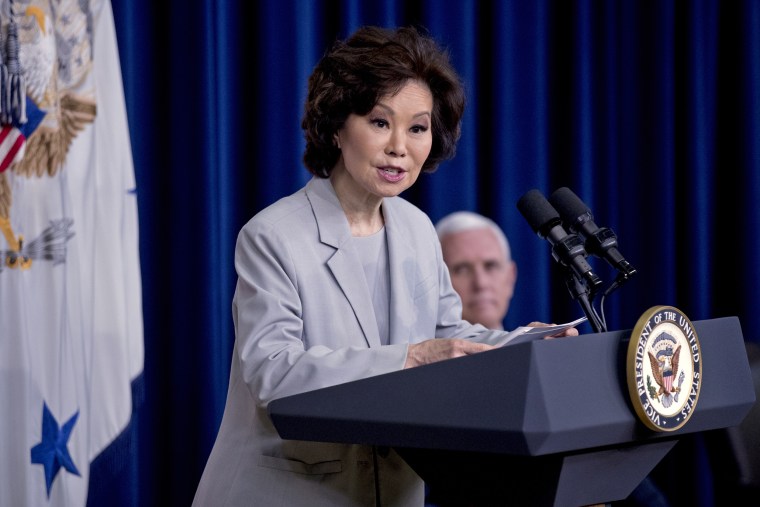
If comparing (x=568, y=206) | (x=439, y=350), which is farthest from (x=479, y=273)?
(x=439, y=350)

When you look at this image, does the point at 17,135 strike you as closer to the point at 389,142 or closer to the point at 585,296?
the point at 389,142

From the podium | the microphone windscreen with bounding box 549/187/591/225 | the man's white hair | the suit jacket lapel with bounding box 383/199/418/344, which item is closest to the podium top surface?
the podium

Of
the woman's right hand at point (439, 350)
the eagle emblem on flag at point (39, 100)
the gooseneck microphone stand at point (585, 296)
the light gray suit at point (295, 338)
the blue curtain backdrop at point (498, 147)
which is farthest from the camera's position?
the blue curtain backdrop at point (498, 147)

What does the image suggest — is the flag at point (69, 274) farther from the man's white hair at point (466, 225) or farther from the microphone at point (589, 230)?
the microphone at point (589, 230)

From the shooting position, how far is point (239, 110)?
298 centimetres

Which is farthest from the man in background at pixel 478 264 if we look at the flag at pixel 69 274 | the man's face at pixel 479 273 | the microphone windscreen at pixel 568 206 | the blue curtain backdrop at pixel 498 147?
the microphone windscreen at pixel 568 206

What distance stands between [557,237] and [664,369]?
27 cm

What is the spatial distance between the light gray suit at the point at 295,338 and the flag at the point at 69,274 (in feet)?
3.39

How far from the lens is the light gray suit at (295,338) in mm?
1398

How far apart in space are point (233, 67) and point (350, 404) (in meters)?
2.01

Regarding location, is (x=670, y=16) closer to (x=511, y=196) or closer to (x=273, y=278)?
(x=511, y=196)

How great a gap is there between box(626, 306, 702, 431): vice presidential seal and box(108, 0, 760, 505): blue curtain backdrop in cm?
191

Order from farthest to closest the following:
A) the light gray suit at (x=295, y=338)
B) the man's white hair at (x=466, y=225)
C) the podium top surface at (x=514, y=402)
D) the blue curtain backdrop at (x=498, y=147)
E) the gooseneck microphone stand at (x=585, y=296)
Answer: the man's white hair at (x=466, y=225), the blue curtain backdrop at (x=498, y=147), the light gray suit at (x=295, y=338), the gooseneck microphone stand at (x=585, y=296), the podium top surface at (x=514, y=402)

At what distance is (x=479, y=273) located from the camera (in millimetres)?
2979
